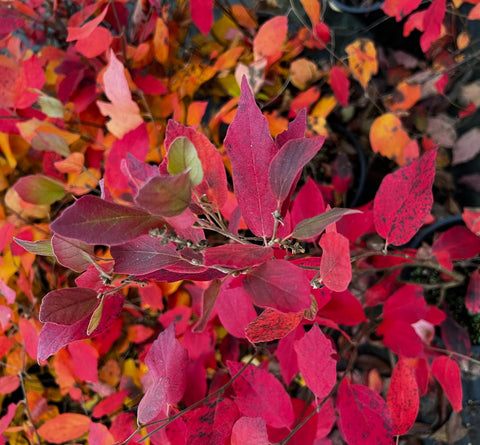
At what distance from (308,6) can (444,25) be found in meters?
0.35

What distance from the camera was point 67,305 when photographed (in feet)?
1.04

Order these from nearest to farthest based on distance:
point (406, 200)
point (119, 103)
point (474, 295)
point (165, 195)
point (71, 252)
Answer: point (165, 195) < point (71, 252) < point (406, 200) < point (119, 103) < point (474, 295)

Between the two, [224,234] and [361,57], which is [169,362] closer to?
[224,234]

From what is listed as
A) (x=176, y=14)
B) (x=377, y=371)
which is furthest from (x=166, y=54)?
(x=377, y=371)

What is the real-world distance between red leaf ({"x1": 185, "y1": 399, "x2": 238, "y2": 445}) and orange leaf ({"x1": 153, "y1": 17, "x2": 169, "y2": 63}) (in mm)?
638

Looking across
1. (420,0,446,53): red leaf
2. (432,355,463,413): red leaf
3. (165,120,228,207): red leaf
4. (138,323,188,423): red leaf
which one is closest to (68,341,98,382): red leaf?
(138,323,188,423): red leaf

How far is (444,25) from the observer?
0.85 meters

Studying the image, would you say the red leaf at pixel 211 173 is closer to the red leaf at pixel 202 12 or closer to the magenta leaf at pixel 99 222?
the magenta leaf at pixel 99 222

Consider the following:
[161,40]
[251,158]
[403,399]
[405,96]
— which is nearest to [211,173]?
[251,158]

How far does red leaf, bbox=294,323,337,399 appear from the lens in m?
0.42

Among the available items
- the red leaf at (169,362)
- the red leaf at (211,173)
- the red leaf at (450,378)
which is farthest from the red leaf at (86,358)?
the red leaf at (450,378)

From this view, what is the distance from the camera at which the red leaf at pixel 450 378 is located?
0.60m

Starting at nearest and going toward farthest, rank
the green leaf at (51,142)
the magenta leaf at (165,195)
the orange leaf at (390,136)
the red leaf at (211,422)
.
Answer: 1. the magenta leaf at (165,195)
2. the red leaf at (211,422)
3. the green leaf at (51,142)
4. the orange leaf at (390,136)

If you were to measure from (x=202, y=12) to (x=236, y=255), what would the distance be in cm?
52
